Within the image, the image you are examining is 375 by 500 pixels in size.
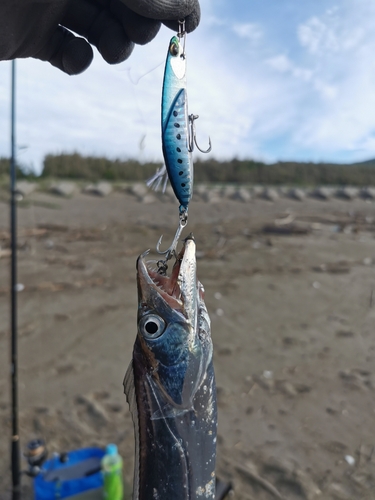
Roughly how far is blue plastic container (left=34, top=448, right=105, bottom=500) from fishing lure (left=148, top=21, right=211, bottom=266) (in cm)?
232

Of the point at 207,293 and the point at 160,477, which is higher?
the point at 160,477

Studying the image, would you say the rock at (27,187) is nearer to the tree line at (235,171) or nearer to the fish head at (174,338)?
the tree line at (235,171)

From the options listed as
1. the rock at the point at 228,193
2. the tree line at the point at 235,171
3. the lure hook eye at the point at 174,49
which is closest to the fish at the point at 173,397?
the lure hook eye at the point at 174,49

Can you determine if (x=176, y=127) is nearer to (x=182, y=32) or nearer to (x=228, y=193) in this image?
(x=182, y=32)

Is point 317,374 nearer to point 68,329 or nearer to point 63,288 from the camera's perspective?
point 68,329

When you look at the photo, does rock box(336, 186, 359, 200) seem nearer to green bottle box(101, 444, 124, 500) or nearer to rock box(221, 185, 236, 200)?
rock box(221, 185, 236, 200)

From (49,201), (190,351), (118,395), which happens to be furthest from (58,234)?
(190,351)

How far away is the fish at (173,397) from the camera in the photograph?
1362 mm

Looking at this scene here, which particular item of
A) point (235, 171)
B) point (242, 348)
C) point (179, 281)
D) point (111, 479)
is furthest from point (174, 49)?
point (235, 171)

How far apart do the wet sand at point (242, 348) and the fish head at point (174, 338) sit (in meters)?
2.64

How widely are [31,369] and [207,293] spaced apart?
11.6ft

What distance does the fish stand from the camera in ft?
4.47

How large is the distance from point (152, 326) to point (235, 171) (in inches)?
947

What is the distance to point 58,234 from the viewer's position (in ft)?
36.6
